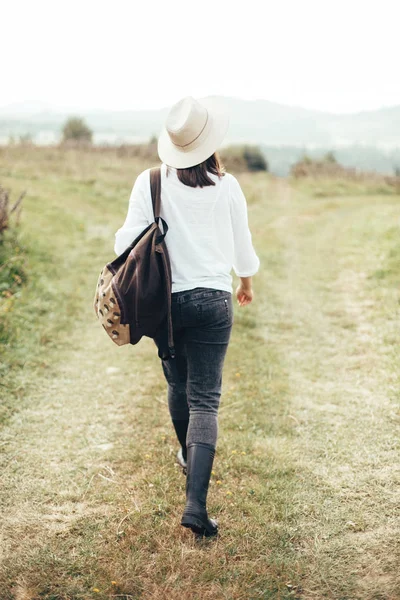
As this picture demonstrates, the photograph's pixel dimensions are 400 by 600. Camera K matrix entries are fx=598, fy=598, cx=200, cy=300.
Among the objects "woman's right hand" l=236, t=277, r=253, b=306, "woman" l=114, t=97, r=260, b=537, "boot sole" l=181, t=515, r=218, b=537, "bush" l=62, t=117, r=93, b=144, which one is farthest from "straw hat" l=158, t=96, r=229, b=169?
"bush" l=62, t=117, r=93, b=144

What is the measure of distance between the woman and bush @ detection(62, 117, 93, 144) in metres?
23.6

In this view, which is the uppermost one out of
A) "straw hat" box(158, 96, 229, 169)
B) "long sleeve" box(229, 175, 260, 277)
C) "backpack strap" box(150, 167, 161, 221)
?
"straw hat" box(158, 96, 229, 169)

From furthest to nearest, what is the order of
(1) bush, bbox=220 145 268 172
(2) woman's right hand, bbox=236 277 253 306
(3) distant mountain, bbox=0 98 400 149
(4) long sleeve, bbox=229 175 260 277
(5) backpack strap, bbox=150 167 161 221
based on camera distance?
1. (3) distant mountain, bbox=0 98 400 149
2. (1) bush, bbox=220 145 268 172
3. (2) woman's right hand, bbox=236 277 253 306
4. (4) long sleeve, bbox=229 175 260 277
5. (5) backpack strap, bbox=150 167 161 221

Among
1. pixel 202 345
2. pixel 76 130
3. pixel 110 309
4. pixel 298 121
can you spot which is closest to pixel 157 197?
pixel 110 309

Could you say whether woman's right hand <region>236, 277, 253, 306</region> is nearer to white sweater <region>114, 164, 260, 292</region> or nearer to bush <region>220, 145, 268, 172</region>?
white sweater <region>114, 164, 260, 292</region>

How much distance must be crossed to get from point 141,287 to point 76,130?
24.4 meters

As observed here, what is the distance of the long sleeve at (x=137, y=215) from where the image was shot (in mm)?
3008

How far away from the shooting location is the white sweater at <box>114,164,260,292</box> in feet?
9.80

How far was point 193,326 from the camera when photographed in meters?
3.03

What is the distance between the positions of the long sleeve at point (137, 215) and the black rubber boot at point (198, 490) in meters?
1.11

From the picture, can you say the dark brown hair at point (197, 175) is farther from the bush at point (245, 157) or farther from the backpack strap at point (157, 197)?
the bush at point (245, 157)

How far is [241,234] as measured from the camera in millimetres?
3221

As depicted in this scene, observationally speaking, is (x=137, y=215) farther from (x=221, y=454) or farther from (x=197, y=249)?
(x=221, y=454)

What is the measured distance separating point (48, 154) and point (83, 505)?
1804 cm
